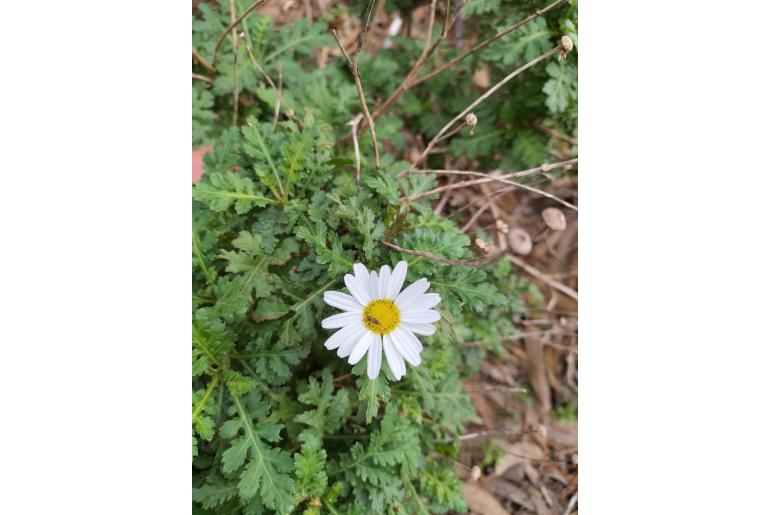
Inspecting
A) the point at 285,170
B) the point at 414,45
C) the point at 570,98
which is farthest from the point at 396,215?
the point at 414,45

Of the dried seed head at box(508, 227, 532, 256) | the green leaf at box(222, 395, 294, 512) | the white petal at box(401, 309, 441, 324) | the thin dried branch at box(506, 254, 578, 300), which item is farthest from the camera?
the thin dried branch at box(506, 254, 578, 300)

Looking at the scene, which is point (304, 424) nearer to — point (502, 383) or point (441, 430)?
point (441, 430)

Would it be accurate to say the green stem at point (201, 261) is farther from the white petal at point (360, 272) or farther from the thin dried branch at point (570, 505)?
the thin dried branch at point (570, 505)

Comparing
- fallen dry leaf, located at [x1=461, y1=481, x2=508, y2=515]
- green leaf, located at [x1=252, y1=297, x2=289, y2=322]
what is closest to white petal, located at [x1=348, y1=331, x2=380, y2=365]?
green leaf, located at [x1=252, y1=297, x2=289, y2=322]

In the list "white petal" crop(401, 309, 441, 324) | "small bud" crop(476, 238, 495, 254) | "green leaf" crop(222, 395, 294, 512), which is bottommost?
"green leaf" crop(222, 395, 294, 512)

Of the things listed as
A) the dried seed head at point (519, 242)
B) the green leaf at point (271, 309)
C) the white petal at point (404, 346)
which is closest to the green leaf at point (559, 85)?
the dried seed head at point (519, 242)

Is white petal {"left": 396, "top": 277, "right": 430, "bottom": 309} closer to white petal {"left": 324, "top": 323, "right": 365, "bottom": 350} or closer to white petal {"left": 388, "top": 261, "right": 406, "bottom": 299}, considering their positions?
white petal {"left": 388, "top": 261, "right": 406, "bottom": 299}

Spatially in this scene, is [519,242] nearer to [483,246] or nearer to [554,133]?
[554,133]
